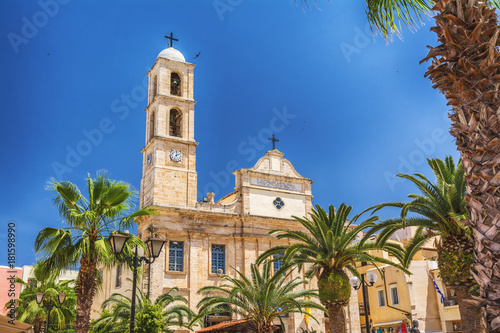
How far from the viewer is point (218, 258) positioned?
3281 cm

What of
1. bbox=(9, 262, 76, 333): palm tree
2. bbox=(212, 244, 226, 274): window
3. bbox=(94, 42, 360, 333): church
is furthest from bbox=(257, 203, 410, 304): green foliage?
bbox=(9, 262, 76, 333): palm tree

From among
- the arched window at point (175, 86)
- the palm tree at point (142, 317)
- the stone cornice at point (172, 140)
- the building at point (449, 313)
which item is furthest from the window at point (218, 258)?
the building at point (449, 313)

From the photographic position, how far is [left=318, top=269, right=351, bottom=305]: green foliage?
61.3 feet

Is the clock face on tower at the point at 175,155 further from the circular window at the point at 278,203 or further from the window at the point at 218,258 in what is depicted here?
the circular window at the point at 278,203

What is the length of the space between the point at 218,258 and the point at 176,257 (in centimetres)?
293

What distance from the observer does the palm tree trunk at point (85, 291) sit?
1529 cm

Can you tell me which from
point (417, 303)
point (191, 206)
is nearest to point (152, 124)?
point (191, 206)

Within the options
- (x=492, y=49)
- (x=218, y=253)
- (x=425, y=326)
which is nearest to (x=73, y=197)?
(x=492, y=49)

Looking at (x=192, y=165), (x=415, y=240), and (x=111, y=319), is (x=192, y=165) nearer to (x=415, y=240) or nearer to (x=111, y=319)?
(x=111, y=319)

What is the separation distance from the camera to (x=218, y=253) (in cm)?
3291

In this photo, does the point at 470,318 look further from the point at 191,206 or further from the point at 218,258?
the point at 191,206

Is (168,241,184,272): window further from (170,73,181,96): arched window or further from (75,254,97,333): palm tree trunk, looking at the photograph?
(75,254,97,333): palm tree trunk

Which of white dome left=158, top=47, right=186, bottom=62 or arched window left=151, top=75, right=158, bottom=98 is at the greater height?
white dome left=158, top=47, right=186, bottom=62

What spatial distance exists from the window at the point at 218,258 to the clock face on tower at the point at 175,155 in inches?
244
